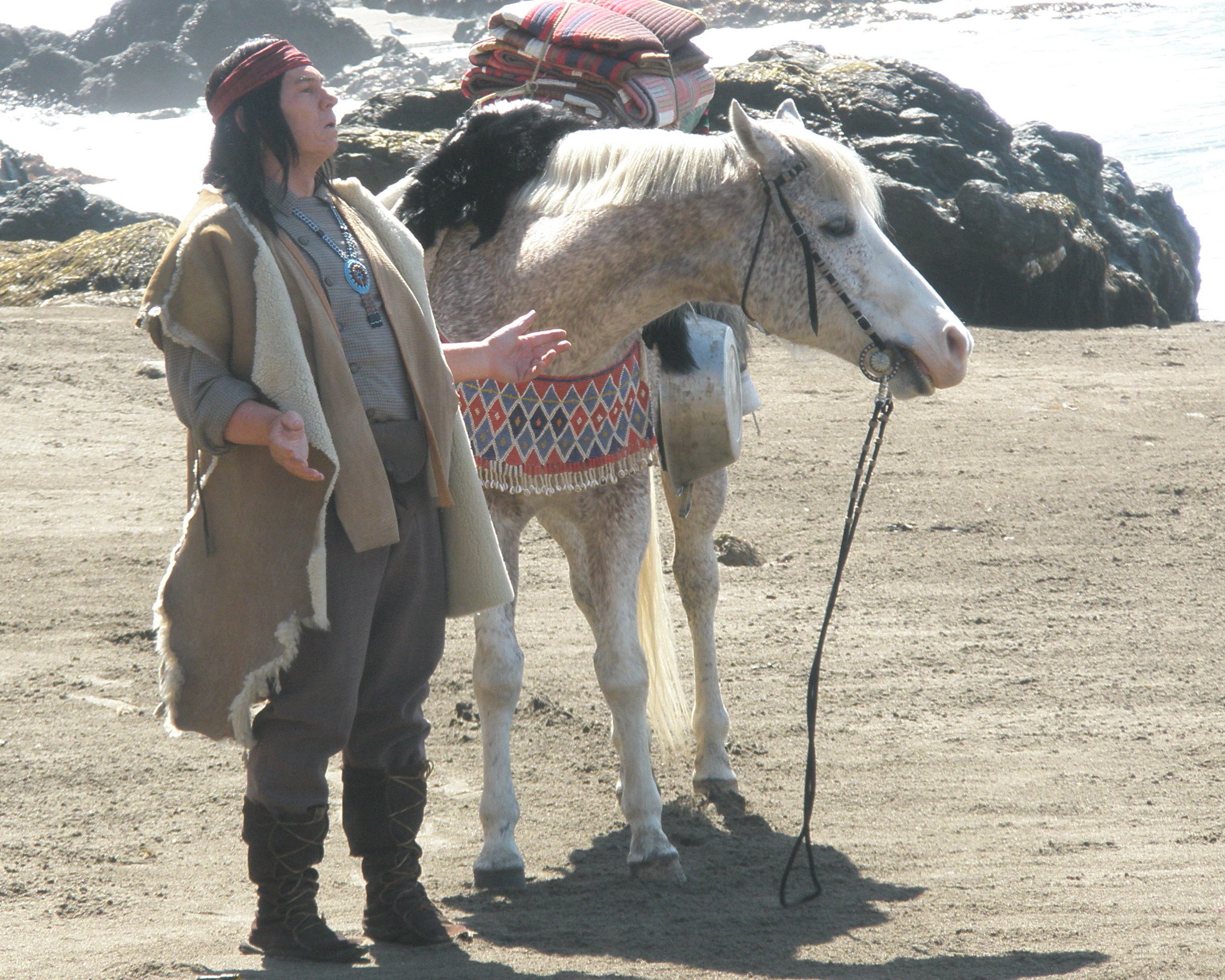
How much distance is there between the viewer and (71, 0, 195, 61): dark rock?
35781 millimetres

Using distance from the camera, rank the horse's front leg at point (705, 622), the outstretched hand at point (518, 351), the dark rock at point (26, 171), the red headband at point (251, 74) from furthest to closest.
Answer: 1. the dark rock at point (26, 171)
2. the horse's front leg at point (705, 622)
3. the outstretched hand at point (518, 351)
4. the red headband at point (251, 74)

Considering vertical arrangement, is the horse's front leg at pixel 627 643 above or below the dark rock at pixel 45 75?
below

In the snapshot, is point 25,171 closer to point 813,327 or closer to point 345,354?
point 813,327

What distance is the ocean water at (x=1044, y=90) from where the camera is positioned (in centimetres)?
2219

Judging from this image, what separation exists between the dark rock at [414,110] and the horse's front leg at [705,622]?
794 cm

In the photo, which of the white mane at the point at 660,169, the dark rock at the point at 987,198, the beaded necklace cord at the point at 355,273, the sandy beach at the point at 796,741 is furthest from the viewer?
the dark rock at the point at 987,198

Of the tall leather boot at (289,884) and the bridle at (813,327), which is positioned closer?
the tall leather boot at (289,884)

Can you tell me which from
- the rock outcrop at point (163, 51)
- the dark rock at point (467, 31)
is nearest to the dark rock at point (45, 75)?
the rock outcrop at point (163, 51)

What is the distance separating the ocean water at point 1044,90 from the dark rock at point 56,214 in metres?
8.45

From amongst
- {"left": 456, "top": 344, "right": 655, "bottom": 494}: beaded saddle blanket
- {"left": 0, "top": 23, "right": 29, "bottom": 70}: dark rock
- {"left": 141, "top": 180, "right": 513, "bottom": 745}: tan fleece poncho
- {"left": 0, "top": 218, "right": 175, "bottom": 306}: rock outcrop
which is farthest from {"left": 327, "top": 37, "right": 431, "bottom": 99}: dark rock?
{"left": 141, "top": 180, "right": 513, "bottom": 745}: tan fleece poncho

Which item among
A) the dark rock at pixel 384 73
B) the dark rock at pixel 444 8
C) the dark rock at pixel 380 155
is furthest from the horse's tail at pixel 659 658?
the dark rock at pixel 444 8

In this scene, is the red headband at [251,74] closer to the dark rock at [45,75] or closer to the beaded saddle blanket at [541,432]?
the beaded saddle blanket at [541,432]

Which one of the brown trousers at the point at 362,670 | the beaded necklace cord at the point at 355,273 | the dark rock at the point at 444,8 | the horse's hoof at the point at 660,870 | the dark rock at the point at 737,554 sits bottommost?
the horse's hoof at the point at 660,870

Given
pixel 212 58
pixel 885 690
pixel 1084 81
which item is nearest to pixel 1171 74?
pixel 1084 81
